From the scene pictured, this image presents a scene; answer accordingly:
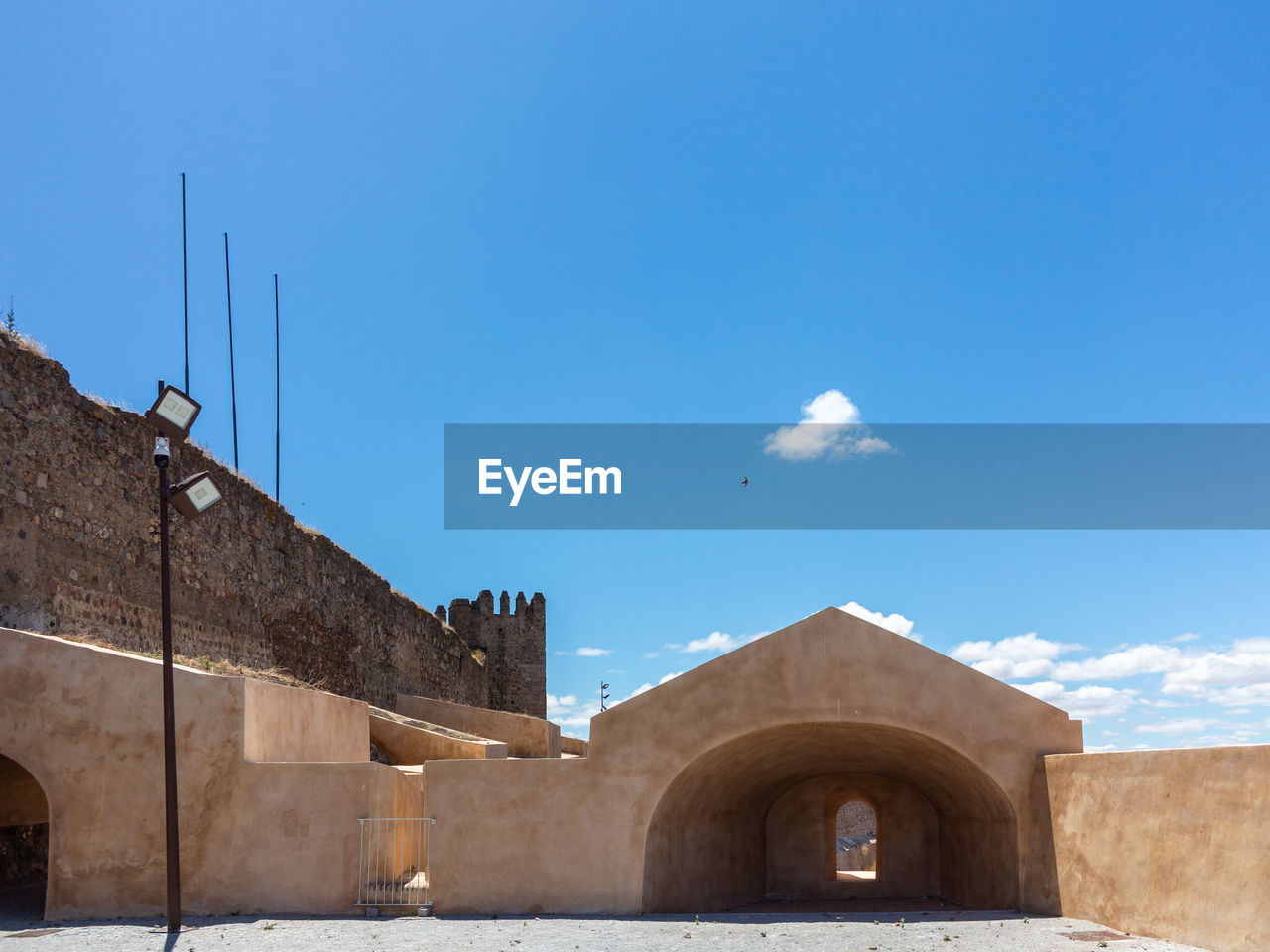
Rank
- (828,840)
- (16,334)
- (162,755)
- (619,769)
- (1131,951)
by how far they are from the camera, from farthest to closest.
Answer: (828,840)
(16,334)
(619,769)
(162,755)
(1131,951)

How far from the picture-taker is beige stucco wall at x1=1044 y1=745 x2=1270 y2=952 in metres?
9.26

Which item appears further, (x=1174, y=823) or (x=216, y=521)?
(x=216, y=521)

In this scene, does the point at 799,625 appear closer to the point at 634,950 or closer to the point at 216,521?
the point at 634,950

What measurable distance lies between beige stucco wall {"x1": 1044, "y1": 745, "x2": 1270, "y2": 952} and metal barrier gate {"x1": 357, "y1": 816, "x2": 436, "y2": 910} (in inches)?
288

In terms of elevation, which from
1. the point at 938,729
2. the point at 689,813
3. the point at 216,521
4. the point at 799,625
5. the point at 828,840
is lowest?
the point at 828,840

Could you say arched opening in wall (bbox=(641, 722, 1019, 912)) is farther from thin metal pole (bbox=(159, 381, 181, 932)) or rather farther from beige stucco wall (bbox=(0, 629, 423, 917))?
thin metal pole (bbox=(159, 381, 181, 932))

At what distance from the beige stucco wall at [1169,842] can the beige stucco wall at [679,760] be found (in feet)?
2.92

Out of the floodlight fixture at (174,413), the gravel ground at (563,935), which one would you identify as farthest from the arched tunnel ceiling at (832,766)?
the floodlight fixture at (174,413)

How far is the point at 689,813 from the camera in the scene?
14.6 m

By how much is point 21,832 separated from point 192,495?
22.4 feet

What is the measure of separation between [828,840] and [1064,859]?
32.5 feet

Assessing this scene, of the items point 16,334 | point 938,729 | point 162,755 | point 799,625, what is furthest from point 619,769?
point 16,334

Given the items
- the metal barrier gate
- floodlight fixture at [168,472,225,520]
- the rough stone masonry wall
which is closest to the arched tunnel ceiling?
the metal barrier gate

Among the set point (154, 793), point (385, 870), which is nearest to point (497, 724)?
point (385, 870)
